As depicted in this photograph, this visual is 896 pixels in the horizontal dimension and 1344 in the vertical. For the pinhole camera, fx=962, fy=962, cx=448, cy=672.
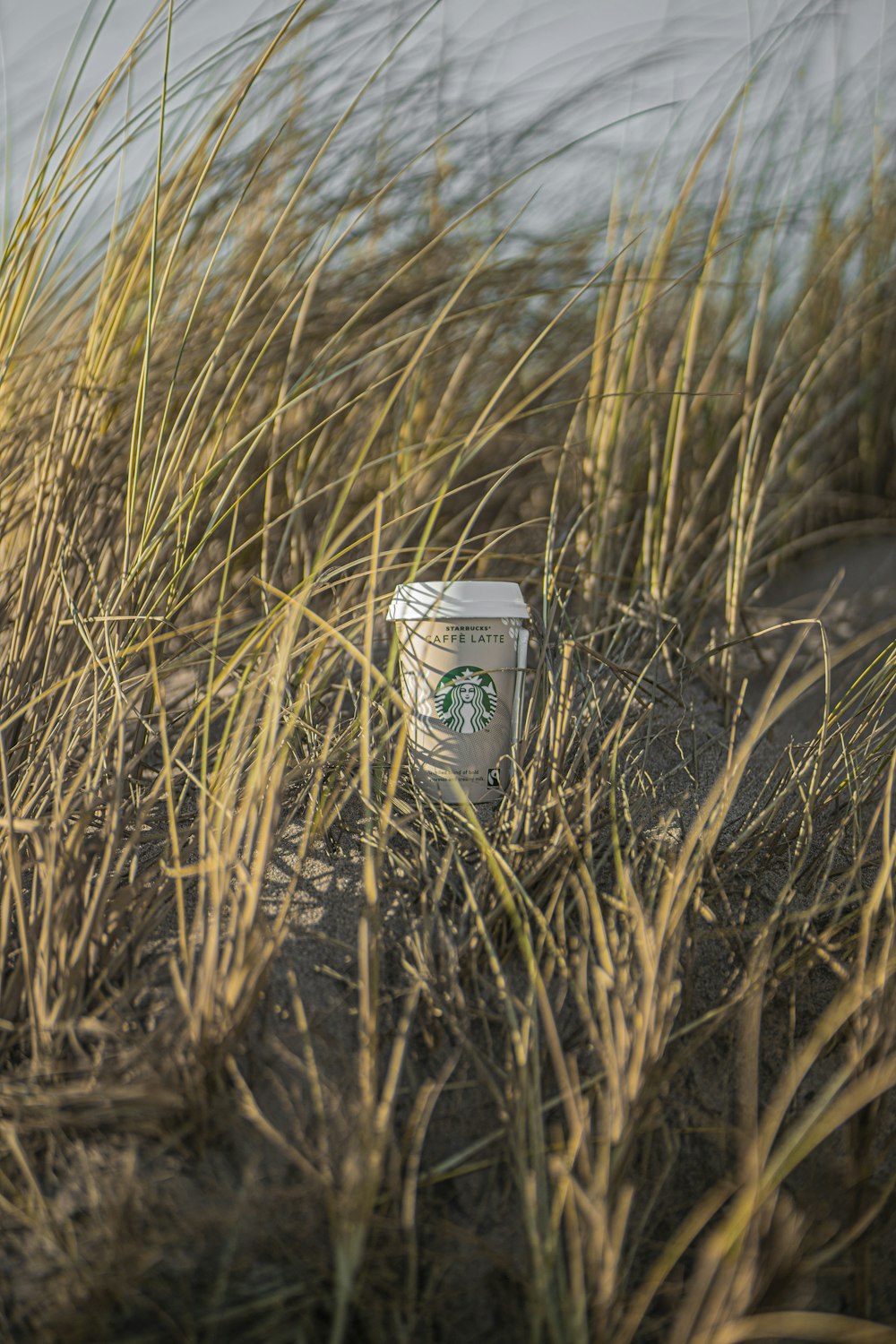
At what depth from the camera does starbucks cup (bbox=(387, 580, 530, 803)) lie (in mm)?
1041

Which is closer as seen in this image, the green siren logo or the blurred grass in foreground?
the blurred grass in foreground

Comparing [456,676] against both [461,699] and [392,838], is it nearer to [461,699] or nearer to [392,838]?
[461,699]

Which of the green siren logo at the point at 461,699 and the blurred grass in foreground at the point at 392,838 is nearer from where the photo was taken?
the blurred grass in foreground at the point at 392,838

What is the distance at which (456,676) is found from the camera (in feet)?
3.43

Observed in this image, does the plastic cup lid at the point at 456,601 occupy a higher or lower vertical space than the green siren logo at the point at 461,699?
higher

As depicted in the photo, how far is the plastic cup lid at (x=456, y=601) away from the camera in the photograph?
103 centimetres

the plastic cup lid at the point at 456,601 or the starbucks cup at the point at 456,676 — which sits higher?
the plastic cup lid at the point at 456,601

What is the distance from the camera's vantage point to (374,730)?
3.58ft

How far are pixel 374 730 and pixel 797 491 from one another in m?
1.06

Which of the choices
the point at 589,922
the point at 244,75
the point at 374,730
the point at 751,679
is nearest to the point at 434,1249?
the point at 589,922

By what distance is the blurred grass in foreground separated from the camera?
Answer: 1.94 feet

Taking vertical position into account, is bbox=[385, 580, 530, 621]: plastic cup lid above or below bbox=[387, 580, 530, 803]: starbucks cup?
above

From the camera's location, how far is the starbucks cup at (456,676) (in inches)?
41.0

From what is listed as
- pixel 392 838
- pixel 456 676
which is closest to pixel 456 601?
pixel 456 676
